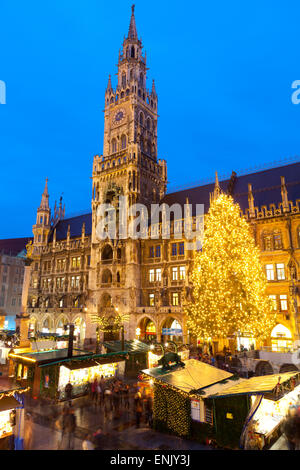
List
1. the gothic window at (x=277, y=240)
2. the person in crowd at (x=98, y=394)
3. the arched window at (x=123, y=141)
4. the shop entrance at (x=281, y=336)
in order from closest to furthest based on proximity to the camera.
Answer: the person in crowd at (x=98, y=394) → the shop entrance at (x=281, y=336) → the gothic window at (x=277, y=240) → the arched window at (x=123, y=141)

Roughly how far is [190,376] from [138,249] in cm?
2925

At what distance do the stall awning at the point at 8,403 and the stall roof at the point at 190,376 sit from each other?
573 centimetres

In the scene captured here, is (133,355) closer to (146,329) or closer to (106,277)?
(146,329)

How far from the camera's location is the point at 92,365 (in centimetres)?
1928

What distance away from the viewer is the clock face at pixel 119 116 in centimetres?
5047

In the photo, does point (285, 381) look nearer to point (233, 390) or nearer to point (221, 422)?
point (233, 390)

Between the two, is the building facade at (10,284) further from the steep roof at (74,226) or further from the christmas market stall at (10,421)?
the christmas market stall at (10,421)

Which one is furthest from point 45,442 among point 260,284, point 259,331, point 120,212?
point 120,212

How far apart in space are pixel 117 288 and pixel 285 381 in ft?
103

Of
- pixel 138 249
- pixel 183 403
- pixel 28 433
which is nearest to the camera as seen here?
pixel 183 403

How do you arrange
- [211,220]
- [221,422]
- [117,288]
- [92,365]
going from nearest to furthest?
[221,422] < [92,365] < [211,220] < [117,288]

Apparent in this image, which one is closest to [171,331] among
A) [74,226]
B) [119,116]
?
[74,226]

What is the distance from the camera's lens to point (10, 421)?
37.1 feet

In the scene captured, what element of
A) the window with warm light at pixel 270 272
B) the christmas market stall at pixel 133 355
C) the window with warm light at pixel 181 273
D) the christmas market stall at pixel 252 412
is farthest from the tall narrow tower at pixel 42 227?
the christmas market stall at pixel 252 412
